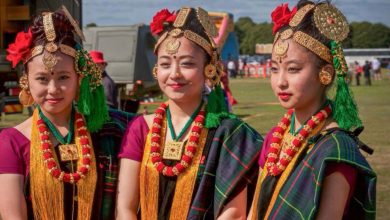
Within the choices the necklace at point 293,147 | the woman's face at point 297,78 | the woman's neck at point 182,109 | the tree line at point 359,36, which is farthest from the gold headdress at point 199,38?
the tree line at point 359,36

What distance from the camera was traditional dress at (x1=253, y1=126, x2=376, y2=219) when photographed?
9.80 ft

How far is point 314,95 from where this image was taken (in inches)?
127

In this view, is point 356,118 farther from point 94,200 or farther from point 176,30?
point 94,200

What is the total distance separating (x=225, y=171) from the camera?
350cm

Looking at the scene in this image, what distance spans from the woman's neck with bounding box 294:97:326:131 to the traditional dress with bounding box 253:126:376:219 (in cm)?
15

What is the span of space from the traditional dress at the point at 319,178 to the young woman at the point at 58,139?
3.38 feet

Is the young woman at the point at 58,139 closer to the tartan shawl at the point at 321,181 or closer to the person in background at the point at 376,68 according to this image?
the tartan shawl at the point at 321,181

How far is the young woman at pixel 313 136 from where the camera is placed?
3.00m

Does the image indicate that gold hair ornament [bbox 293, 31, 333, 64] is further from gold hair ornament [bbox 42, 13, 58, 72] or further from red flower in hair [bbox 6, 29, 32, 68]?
red flower in hair [bbox 6, 29, 32, 68]

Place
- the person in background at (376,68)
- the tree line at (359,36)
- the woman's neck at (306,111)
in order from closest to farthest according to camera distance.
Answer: the woman's neck at (306,111) → the person in background at (376,68) → the tree line at (359,36)

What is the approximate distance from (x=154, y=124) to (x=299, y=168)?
912 millimetres

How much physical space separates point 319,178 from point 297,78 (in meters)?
0.51

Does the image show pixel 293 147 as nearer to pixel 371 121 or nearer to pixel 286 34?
pixel 286 34

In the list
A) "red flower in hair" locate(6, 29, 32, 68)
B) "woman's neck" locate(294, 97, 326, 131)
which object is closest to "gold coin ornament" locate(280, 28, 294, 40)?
"woman's neck" locate(294, 97, 326, 131)
